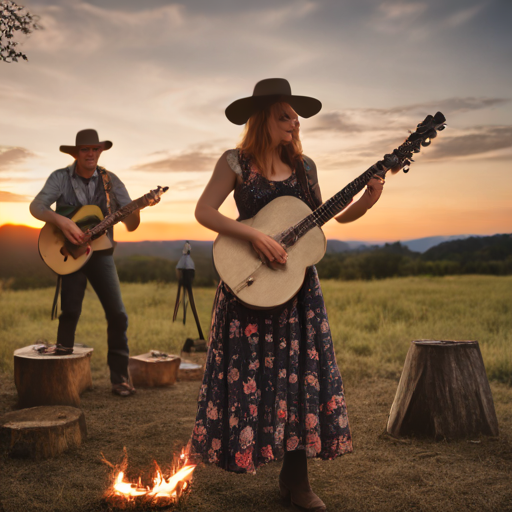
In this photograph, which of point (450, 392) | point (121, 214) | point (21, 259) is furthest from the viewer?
point (21, 259)

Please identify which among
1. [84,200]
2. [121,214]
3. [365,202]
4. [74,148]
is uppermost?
[74,148]

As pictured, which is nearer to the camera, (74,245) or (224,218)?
(224,218)

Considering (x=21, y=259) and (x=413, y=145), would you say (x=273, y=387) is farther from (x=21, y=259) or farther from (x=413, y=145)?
(x=21, y=259)

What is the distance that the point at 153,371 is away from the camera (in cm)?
647

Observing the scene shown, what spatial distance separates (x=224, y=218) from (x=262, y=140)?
481 millimetres

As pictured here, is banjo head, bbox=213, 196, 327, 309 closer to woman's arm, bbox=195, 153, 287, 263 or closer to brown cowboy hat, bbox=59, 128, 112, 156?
woman's arm, bbox=195, 153, 287, 263

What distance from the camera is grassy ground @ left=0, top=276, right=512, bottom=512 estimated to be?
3.34 m

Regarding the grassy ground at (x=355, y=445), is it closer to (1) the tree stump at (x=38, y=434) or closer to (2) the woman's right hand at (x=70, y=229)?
(1) the tree stump at (x=38, y=434)

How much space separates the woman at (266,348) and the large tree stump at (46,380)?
9.15 feet

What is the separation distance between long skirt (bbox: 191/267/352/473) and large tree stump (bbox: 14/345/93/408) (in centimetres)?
283

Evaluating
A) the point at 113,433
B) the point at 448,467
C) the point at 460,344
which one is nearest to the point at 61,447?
the point at 113,433

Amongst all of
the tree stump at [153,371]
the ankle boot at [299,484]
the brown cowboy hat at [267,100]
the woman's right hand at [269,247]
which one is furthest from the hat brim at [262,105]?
the tree stump at [153,371]

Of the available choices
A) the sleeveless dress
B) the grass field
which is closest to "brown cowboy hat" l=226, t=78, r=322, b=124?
the sleeveless dress

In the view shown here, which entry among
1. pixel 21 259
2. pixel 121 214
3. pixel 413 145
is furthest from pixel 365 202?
pixel 21 259
